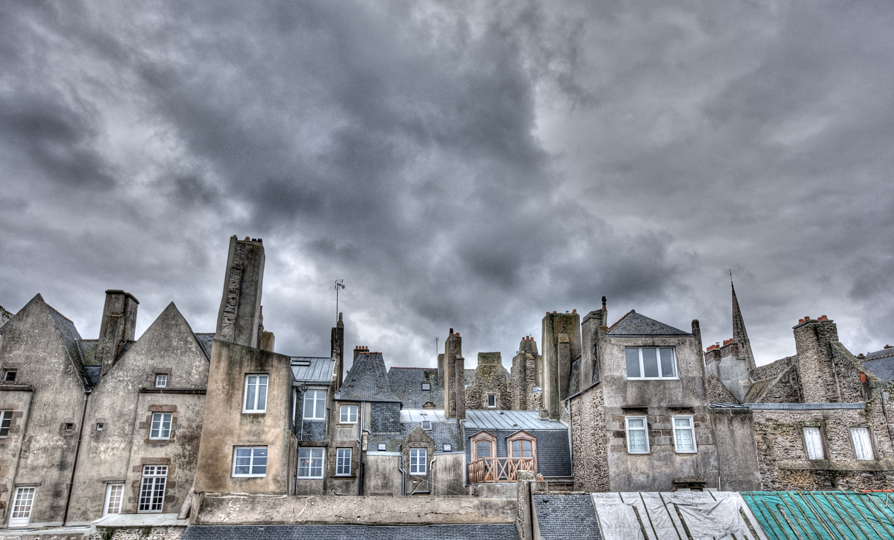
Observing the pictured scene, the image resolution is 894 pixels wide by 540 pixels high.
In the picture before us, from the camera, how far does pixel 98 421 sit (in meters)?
25.6

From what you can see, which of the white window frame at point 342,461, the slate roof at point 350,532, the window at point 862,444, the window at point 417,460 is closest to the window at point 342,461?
the white window frame at point 342,461

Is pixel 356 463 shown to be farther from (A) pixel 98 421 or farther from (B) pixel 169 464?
(A) pixel 98 421

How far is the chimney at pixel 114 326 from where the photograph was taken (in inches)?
1069

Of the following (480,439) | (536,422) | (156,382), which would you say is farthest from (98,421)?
(536,422)

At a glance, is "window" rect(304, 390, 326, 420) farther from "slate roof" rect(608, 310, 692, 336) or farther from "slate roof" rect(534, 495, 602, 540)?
"slate roof" rect(608, 310, 692, 336)

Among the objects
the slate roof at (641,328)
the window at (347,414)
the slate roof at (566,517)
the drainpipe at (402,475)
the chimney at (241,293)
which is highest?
the chimney at (241,293)

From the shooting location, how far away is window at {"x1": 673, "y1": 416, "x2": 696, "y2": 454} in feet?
75.1

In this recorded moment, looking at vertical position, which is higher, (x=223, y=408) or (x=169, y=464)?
(x=223, y=408)

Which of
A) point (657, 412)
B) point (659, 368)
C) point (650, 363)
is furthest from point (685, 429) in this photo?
point (650, 363)

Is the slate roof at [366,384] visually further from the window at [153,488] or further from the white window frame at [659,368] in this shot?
the white window frame at [659,368]

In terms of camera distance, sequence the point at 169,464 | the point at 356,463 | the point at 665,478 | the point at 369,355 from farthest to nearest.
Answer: the point at 369,355
the point at 356,463
the point at 169,464
the point at 665,478

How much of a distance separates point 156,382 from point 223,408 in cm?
586

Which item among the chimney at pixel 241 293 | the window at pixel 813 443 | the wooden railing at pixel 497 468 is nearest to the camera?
the window at pixel 813 443

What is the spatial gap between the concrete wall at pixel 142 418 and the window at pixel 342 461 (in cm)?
622
